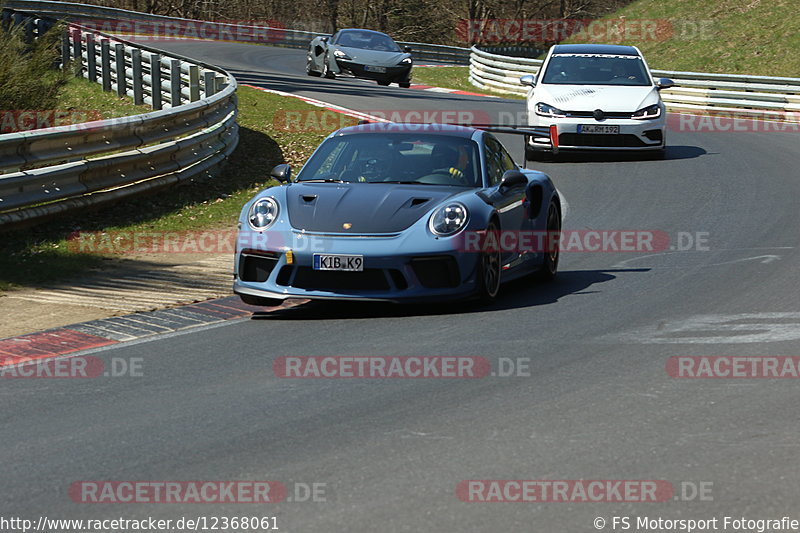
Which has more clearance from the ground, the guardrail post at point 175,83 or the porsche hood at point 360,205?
the porsche hood at point 360,205

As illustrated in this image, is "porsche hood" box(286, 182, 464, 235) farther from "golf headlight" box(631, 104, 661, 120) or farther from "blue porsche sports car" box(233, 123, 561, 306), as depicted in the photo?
"golf headlight" box(631, 104, 661, 120)

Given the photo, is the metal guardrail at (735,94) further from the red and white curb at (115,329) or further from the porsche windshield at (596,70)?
the red and white curb at (115,329)

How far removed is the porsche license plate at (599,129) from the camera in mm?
18656

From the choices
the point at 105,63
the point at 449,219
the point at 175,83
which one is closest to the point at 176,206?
the point at 449,219

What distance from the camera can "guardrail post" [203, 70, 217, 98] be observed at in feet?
66.6

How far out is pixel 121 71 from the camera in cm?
2409

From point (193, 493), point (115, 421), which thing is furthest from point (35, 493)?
→ point (115, 421)

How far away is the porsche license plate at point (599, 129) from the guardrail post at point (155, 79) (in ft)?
25.0

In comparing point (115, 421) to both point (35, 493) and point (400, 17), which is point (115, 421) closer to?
point (35, 493)

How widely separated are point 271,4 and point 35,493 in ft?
213

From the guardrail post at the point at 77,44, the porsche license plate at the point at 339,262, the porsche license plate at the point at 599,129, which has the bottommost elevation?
the guardrail post at the point at 77,44

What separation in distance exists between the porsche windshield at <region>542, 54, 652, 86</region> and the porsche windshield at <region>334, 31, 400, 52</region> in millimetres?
13129

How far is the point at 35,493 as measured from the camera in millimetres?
5137

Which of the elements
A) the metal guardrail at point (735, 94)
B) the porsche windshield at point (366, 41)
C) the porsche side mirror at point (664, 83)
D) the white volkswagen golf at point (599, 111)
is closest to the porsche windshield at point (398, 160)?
the white volkswagen golf at point (599, 111)
